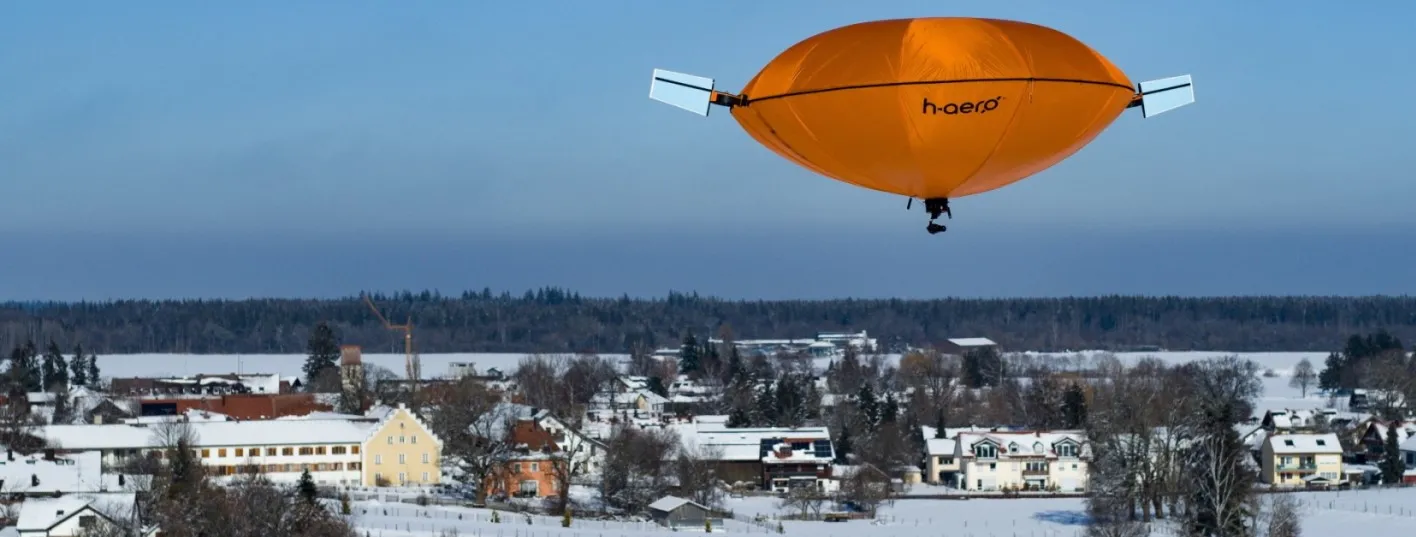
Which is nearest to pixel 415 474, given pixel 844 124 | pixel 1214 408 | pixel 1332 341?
pixel 1214 408

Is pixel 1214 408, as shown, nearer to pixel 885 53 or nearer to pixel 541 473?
pixel 541 473

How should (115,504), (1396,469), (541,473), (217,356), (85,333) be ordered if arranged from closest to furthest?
(115,504) < (541,473) < (1396,469) < (217,356) < (85,333)

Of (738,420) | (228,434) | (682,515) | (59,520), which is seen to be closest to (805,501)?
(682,515)

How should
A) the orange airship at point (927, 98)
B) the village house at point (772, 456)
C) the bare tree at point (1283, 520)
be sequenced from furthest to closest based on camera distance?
1. the village house at point (772, 456)
2. the bare tree at point (1283, 520)
3. the orange airship at point (927, 98)

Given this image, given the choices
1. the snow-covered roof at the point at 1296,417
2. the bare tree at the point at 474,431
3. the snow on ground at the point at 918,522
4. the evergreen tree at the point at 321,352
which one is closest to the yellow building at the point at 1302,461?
the snow on ground at the point at 918,522

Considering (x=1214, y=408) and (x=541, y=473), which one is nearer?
(x=1214, y=408)

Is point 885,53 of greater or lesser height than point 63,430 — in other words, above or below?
above

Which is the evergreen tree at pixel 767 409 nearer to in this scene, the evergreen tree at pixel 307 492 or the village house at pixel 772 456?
the village house at pixel 772 456

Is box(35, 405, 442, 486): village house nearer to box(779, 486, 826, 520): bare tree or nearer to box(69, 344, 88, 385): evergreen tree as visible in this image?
box(779, 486, 826, 520): bare tree

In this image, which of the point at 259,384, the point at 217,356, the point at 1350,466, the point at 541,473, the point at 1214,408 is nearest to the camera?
the point at 1214,408
